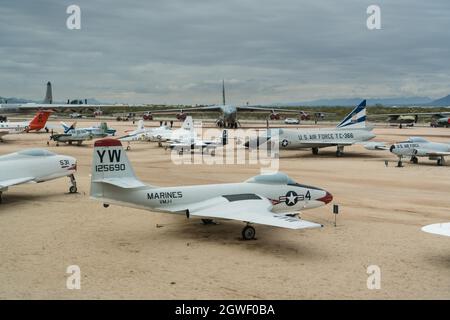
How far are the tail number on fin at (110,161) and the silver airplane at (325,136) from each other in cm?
2638

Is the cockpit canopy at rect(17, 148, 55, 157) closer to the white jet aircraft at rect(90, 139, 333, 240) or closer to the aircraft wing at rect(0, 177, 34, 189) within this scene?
the aircraft wing at rect(0, 177, 34, 189)

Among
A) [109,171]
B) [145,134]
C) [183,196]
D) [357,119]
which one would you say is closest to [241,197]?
[183,196]

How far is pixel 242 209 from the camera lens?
16.7m

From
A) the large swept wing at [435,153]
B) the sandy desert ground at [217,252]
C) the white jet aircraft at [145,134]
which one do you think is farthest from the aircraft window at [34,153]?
the white jet aircraft at [145,134]

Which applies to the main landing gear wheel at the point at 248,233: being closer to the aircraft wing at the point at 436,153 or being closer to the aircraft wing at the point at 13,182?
the aircraft wing at the point at 13,182

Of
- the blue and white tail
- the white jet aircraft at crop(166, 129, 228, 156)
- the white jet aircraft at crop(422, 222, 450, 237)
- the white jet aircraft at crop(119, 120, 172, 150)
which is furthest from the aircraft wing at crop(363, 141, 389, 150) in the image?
the white jet aircraft at crop(422, 222, 450, 237)

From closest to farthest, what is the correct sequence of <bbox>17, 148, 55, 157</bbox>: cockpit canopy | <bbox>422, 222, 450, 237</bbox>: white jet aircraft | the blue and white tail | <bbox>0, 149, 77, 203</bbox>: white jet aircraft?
<bbox>422, 222, 450, 237</bbox>: white jet aircraft
<bbox>0, 149, 77, 203</bbox>: white jet aircraft
<bbox>17, 148, 55, 157</bbox>: cockpit canopy
the blue and white tail

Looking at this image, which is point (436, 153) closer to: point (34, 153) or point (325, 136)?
point (325, 136)

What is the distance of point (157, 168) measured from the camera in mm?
36531

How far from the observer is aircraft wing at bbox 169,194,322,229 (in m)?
15.6

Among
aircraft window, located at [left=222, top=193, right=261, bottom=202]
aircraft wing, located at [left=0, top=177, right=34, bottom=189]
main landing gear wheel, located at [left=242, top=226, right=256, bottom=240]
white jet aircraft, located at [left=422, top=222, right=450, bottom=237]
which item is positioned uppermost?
aircraft wing, located at [left=0, top=177, right=34, bottom=189]

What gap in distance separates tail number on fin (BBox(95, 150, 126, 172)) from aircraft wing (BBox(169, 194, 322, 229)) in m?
3.16

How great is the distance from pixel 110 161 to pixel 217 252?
18.1 ft
